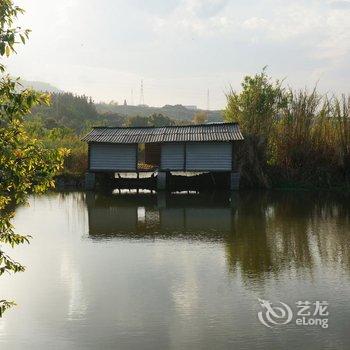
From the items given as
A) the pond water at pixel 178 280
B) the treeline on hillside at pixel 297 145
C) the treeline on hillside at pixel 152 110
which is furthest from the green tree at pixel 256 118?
the treeline on hillside at pixel 152 110

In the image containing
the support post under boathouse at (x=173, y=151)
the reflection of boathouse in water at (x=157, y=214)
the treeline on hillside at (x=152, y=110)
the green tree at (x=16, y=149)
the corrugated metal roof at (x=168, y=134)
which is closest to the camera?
the green tree at (x=16, y=149)

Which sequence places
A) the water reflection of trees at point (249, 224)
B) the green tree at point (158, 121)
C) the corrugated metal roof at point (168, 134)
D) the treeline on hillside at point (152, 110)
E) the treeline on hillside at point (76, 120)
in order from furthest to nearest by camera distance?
the treeline on hillside at point (152, 110), the green tree at point (158, 121), the treeline on hillside at point (76, 120), the corrugated metal roof at point (168, 134), the water reflection of trees at point (249, 224)

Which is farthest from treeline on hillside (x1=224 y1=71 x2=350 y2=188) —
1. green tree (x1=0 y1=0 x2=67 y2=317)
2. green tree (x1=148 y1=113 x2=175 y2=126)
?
green tree (x1=148 y1=113 x2=175 y2=126)

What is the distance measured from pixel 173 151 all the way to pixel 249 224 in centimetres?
1154

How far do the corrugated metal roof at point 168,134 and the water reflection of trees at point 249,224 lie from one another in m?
3.45

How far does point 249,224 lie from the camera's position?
1767cm

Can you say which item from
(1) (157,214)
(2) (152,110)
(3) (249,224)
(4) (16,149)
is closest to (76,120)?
(1) (157,214)

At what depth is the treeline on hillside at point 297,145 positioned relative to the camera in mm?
29344

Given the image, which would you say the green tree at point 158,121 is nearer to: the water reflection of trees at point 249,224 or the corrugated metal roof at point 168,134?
the corrugated metal roof at point 168,134

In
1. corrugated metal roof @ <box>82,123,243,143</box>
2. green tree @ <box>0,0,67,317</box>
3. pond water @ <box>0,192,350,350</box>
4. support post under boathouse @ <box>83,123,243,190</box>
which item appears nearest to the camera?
green tree @ <box>0,0,67,317</box>

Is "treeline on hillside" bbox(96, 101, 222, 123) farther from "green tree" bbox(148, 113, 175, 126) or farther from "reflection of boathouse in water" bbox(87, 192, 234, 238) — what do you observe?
"reflection of boathouse in water" bbox(87, 192, 234, 238)

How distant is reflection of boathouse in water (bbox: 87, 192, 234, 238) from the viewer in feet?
55.6

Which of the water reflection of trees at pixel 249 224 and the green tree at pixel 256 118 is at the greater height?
the green tree at pixel 256 118

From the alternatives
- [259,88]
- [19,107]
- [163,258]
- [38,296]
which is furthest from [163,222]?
[259,88]
